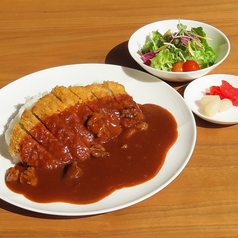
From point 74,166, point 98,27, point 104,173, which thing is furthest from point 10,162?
point 98,27

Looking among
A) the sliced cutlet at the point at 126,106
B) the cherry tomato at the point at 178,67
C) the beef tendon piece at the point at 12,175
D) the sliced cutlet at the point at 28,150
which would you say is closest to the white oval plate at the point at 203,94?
the cherry tomato at the point at 178,67

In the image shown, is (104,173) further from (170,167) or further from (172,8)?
(172,8)

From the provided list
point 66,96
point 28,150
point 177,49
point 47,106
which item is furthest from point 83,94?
point 177,49

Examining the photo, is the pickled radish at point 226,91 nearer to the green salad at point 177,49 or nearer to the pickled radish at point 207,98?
the pickled radish at point 207,98

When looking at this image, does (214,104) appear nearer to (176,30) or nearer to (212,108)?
(212,108)

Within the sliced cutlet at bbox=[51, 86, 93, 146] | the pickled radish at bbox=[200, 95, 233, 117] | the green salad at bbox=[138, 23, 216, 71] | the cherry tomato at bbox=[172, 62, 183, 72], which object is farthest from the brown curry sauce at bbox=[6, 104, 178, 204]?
the green salad at bbox=[138, 23, 216, 71]

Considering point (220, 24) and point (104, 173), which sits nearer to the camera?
point (104, 173)
